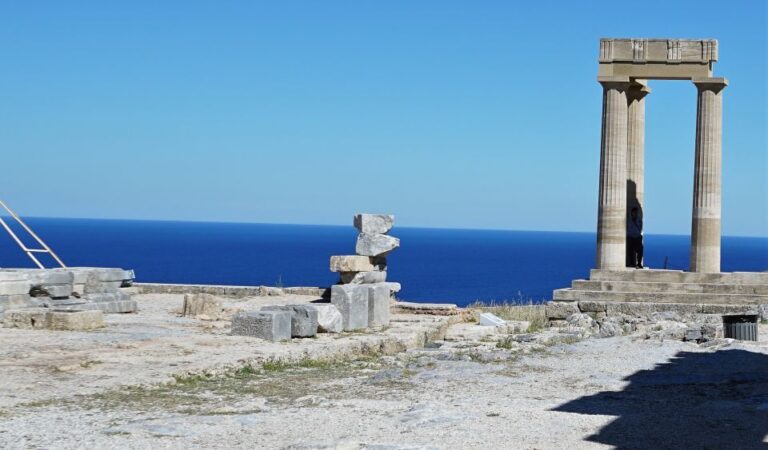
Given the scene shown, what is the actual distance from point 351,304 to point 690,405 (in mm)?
8640

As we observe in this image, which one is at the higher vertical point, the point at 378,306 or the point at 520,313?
the point at 378,306

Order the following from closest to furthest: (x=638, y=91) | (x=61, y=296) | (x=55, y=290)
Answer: (x=55, y=290) → (x=61, y=296) → (x=638, y=91)

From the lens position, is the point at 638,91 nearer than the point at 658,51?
No

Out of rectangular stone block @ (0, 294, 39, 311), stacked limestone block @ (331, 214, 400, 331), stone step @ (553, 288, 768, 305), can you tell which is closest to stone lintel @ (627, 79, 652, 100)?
stone step @ (553, 288, 768, 305)

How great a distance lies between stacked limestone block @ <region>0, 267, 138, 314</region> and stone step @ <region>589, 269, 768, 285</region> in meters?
10.0

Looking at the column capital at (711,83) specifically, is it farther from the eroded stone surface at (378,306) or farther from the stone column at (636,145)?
the eroded stone surface at (378,306)

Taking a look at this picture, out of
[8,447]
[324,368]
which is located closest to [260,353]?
[324,368]

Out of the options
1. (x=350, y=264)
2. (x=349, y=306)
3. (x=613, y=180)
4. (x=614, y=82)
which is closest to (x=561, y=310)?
(x=613, y=180)

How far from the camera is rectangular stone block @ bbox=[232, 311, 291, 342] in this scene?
17.4 meters

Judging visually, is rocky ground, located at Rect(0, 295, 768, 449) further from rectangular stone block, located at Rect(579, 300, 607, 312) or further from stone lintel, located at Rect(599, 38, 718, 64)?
stone lintel, located at Rect(599, 38, 718, 64)

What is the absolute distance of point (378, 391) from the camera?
1296 centimetres

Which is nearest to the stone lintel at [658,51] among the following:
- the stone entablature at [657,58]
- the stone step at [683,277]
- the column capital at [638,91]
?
the stone entablature at [657,58]

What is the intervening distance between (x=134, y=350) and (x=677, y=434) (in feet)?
27.9

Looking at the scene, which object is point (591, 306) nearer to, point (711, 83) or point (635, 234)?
point (635, 234)
